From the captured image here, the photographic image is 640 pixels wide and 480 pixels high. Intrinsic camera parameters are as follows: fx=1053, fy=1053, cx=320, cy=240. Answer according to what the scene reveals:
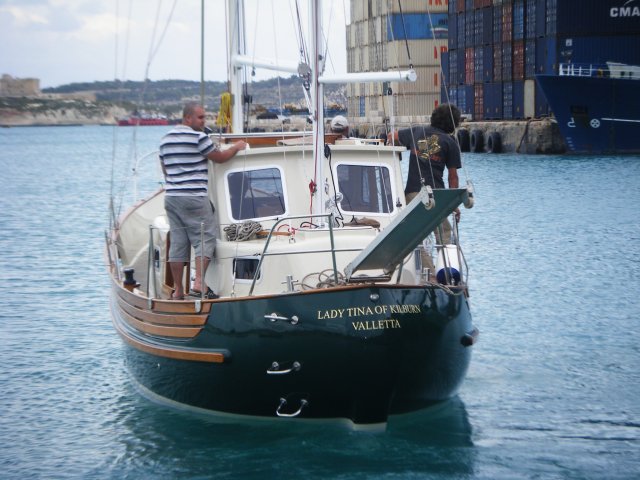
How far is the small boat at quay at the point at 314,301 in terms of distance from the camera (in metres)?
8.95

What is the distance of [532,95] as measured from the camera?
203ft

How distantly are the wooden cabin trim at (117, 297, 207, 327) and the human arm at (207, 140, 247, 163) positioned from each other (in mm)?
1524

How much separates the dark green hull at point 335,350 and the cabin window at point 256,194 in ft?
4.85

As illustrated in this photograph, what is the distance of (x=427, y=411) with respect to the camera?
1035 cm

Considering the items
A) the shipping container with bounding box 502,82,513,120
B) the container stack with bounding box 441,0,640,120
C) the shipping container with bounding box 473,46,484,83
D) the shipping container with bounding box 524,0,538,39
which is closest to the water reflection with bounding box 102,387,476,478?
the container stack with bounding box 441,0,640,120

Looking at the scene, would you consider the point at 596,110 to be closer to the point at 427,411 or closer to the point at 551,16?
the point at 551,16

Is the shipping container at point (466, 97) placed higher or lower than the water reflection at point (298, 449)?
higher

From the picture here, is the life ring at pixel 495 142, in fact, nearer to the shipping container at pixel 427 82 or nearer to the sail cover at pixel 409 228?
the shipping container at pixel 427 82

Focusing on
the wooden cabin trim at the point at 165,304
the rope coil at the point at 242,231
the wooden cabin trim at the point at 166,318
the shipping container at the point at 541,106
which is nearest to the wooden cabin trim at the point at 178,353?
the wooden cabin trim at the point at 166,318

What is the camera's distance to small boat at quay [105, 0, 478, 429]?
895 cm

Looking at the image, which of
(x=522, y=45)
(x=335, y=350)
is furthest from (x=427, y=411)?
(x=522, y=45)

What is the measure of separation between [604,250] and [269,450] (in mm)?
14977

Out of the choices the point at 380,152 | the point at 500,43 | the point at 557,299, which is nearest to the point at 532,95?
the point at 500,43

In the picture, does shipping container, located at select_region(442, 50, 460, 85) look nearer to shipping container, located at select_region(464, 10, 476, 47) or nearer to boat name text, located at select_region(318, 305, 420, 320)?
shipping container, located at select_region(464, 10, 476, 47)
